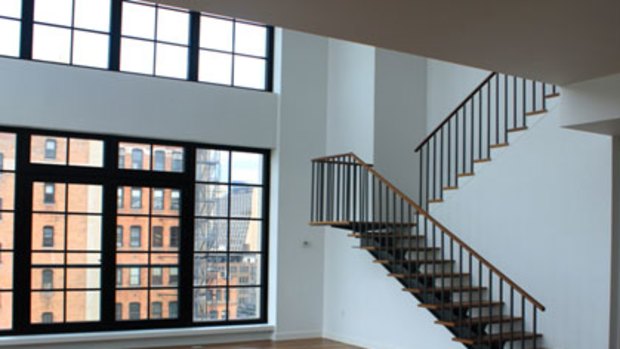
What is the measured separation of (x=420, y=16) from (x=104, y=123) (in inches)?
211

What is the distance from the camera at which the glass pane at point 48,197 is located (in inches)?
302

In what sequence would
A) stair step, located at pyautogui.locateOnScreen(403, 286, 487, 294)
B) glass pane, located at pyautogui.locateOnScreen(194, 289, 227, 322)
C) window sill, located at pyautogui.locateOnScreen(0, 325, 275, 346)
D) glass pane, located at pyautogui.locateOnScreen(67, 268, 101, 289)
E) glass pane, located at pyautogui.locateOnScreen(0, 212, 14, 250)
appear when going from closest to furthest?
1. stair step, located at pyautogui.locateOnScreen(403, 286, 487, 294)
2. window sill, located at pyautogui.locateOnScreen(0, 325, 275, 346)
3. glass pane, located at pyautogui.locateOnScreen(0, 212, 14, 250)
4. glass pane, located at pyautogui.locateOnScreen(67, 268, 101, 289)
5. glass pane, located at pyautogui.locateOnScreen(194, 289, 227, 322)

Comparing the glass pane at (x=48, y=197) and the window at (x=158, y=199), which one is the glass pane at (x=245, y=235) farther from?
the glass pane at (x=48, y=197)

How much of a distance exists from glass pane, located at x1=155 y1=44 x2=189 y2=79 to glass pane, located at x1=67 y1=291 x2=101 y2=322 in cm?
298

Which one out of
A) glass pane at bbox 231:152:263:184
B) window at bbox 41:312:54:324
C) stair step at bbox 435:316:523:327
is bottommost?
window at bbox 41:312:54:324

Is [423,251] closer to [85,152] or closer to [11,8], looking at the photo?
[85,152]

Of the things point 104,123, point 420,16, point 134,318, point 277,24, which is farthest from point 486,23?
point 134,318

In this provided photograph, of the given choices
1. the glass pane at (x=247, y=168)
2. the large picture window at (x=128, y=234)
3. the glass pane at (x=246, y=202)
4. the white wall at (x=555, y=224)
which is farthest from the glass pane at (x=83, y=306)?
the white wall at (x=555, y=224)

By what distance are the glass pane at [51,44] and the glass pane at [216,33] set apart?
179 centimetres

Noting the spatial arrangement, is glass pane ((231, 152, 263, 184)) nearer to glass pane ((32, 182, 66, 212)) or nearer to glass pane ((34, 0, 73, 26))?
glass pane ((32, 182, 66, 212))

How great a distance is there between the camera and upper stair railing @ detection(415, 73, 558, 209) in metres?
7.04

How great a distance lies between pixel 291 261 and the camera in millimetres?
9133

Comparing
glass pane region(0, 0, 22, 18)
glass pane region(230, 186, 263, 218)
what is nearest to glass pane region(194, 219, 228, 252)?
glass pane region(230, 186, 263, 218)

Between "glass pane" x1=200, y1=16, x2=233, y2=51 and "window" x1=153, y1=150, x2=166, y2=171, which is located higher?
"glass pane" x1=200, y1=16, x2=233, y2=51
